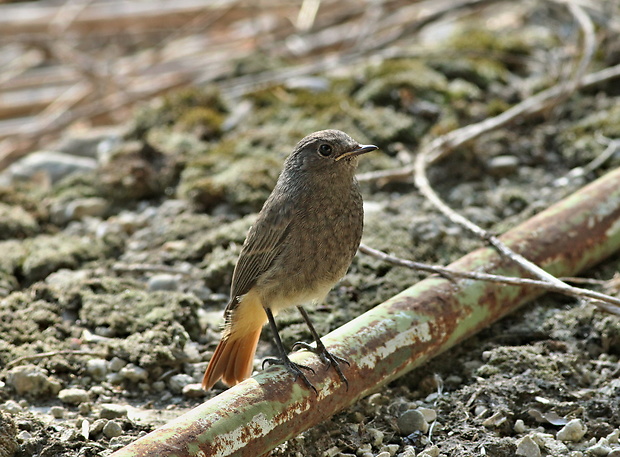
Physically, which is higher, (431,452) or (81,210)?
(81,210)

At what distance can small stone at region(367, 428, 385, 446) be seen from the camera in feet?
10.2

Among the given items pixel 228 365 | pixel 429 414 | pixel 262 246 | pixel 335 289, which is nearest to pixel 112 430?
pixel 228 365

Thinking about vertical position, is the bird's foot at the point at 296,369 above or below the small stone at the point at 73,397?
below

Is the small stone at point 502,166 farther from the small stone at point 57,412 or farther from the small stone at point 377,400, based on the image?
the small stone at point 57,412

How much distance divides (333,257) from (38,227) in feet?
8.12

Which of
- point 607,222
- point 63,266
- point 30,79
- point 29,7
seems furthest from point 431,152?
point 29,7

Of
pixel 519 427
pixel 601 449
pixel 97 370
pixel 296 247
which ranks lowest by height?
pixel 601 449

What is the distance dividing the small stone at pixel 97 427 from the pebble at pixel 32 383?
1.22 ft

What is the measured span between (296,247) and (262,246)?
173 millimetres

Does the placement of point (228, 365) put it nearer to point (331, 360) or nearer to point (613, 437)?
point (331, 360)

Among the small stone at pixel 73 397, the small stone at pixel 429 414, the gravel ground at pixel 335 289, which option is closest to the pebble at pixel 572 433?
the gravel ground at pixel 335 289

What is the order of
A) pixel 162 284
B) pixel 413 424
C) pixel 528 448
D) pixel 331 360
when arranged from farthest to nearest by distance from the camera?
1. pixel 162 284
2. pixel 413 424
3. pixel 331 360
4. pixel 528 448

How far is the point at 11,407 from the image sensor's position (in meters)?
3.20

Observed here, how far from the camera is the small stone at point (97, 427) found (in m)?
3.07
